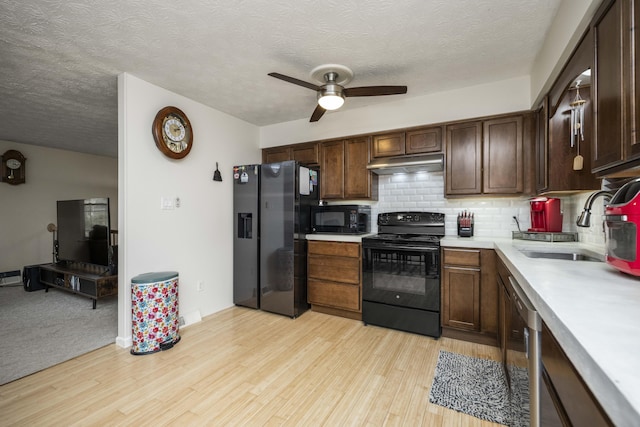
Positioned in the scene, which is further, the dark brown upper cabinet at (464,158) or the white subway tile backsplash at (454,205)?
the dark brown upper cabinet at (464,158)

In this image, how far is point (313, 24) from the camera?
75.5 inches

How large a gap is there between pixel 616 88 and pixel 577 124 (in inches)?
26.9

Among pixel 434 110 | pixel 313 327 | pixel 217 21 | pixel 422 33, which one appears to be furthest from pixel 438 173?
pixel 217 21

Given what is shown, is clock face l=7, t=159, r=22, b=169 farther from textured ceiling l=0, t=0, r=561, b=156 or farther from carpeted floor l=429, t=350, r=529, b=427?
carpeted floor l=429, t=350, r=529, b=427

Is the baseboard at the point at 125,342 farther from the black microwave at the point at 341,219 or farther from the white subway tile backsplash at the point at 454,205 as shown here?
the white subway tile backsplash at the point at 454,205

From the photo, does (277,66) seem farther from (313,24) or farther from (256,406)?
(256,406)

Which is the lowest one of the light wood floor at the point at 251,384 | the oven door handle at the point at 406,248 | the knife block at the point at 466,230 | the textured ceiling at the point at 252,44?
the light wood floor at the point at 251,384

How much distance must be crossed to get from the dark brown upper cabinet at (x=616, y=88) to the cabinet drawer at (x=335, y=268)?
7.24ft

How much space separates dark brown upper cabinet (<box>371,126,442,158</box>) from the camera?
9.89 feet

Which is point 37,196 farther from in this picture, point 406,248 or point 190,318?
point 406,248

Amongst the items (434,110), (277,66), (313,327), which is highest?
(277,66)

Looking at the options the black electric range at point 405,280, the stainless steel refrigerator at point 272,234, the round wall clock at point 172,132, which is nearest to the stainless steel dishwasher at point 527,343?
the black electric range at point 405,280

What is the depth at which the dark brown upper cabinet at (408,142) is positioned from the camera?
9.89 ft

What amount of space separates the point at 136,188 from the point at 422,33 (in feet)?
9.11
